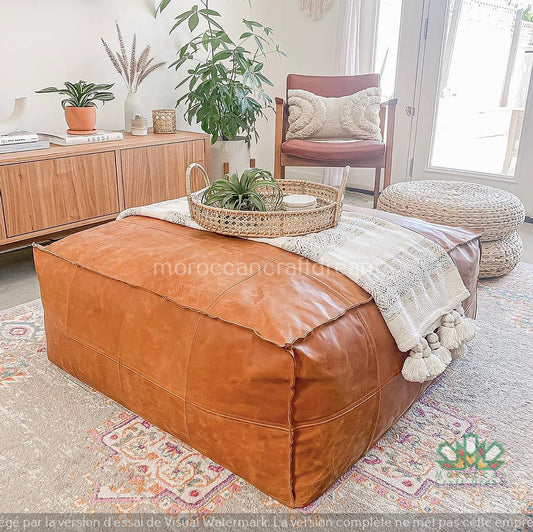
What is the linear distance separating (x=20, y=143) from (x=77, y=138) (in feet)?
0.95

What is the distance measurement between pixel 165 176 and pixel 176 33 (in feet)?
3.96

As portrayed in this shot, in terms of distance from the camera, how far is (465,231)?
1.87 m

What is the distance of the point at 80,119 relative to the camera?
290cm

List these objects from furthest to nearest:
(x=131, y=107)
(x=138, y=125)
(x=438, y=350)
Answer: (x=131, y=107), (x=138, y=125), (x=438, y=350)

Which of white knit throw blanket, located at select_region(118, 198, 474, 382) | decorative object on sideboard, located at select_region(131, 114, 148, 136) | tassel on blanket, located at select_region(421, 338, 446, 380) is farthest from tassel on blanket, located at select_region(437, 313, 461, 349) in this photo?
decorative object on sideboard, located at select_region(131, 114, 148, 136)

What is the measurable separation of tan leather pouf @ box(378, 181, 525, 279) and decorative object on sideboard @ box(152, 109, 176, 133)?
142cm

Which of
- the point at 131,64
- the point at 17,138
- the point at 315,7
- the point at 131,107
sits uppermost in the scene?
the point at 315,7

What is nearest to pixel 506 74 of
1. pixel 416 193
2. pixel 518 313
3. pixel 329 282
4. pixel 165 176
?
pixel 416 193

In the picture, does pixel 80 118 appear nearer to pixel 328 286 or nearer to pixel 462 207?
pixel 462 207

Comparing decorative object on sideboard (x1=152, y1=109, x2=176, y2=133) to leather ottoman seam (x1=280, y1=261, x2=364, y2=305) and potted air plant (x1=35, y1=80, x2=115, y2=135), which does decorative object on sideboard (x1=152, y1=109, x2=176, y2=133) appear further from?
leather ottoman seam (x1=280, y1=261, x2=364, y2=305)

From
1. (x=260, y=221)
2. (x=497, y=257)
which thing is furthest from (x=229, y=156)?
(x=260, y=221)

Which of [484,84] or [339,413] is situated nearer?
[339,413]

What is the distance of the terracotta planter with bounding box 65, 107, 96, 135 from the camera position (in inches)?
114

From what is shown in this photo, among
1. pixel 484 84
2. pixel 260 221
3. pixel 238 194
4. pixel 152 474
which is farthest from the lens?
pixel 484 84
